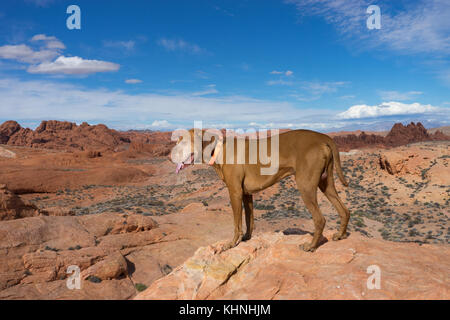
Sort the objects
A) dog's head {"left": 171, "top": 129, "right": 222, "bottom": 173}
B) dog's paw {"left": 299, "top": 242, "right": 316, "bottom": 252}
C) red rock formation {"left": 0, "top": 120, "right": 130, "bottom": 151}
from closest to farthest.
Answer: dog's paw {"left": 299, "top": 242, "right": 316, "bottom": 252} → dog's head {"left": 171, "top": 129, "right": 222, "bottom": 173} → red rock formation {"left": 0, "top": 120, "right": 130, "bottom": 151}

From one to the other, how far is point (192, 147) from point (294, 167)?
6.59 feet

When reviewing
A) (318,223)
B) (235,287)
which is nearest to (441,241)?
(318,223)

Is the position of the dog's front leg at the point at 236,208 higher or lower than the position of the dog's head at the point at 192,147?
lower

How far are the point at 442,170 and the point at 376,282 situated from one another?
25.4m

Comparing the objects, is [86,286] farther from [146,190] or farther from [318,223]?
[146,190]

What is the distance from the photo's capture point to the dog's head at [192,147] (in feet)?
17.8

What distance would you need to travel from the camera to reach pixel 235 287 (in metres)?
4.47

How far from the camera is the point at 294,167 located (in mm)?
5285

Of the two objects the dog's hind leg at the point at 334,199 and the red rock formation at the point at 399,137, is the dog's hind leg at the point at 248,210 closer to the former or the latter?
the dog's hind leg at the point at 334,199

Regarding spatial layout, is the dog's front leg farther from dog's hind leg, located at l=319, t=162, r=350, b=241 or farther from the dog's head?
dog's hind leg, located at l=319, t=162, r=350, b=241

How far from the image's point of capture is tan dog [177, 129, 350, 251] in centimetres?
510

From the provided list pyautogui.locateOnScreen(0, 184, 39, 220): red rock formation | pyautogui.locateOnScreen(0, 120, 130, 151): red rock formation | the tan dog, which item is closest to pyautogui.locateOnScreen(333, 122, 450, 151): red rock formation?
pyautogui.locateOnScreen(0, 120, 130, 151): red rock formation

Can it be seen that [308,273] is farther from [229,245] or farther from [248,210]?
[248,210]

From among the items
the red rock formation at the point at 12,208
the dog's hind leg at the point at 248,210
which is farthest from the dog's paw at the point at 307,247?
the red rock formation at the point at 12,208
